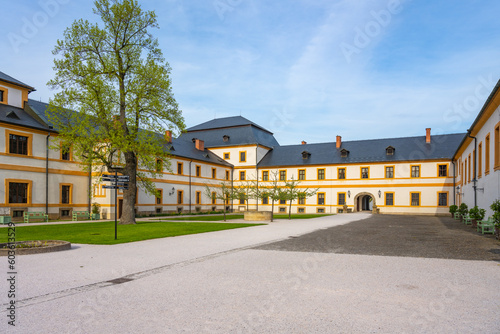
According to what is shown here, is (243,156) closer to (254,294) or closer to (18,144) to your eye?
(18,144)

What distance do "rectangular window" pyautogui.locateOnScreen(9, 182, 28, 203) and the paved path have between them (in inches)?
706

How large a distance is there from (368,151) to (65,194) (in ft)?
112

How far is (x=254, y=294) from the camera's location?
20.7 feet

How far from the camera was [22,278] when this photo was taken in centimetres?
771

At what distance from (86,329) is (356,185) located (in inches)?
1736

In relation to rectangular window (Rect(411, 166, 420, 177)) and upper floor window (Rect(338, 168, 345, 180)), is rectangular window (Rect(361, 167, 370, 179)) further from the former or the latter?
rectangular window (Rect(411, 166, 420, 177))

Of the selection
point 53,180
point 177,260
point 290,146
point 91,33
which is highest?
point 91,33

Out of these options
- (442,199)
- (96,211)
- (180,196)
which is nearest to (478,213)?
(442,199)

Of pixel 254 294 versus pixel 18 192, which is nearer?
pixel 254 294

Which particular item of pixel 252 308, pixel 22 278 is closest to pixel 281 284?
pixel 252 308

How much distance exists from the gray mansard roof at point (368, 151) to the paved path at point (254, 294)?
37247 mm

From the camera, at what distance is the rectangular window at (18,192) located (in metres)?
25.3

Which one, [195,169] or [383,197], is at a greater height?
[195,169]

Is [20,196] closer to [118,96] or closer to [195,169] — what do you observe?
[118,96]
